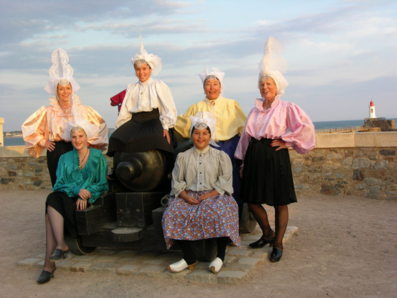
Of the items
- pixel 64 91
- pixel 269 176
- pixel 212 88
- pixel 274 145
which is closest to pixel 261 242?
pixel 269 176

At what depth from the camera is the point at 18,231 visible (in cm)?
639

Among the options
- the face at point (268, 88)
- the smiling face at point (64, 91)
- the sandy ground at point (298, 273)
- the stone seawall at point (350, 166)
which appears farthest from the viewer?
the stone seawall at point (350, 166)

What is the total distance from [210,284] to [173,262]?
0.61m

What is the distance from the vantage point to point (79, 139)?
4.60 metres

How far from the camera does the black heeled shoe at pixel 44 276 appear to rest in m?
4.18

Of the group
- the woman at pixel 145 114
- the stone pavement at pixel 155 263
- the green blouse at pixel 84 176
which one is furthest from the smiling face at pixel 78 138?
the stone pavement at pixel 155 263

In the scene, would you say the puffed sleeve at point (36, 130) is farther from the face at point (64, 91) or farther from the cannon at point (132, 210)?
the cannon at point (132, 210)

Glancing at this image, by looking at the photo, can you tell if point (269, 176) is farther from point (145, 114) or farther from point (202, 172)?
point (145, 114)

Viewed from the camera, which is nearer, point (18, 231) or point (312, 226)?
point (312, 226)

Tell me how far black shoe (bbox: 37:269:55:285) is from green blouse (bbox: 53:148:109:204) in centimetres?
70

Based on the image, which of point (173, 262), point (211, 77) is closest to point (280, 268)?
point (173, 262)

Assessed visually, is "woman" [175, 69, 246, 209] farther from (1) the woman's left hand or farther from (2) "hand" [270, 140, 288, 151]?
(1) the woman's left hand

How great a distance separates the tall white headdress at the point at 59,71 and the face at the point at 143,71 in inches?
30.5

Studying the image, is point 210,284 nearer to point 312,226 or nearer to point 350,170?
point 312,226
